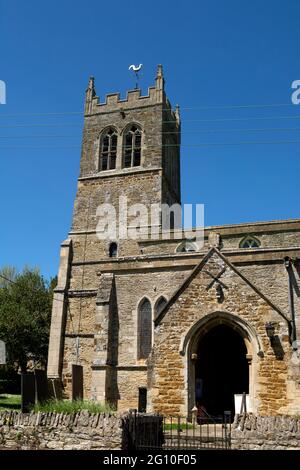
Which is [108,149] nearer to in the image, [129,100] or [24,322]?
[129,100]

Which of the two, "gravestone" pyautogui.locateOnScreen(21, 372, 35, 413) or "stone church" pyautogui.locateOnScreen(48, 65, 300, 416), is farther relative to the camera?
"stone church" pyautogui.locateOnScreen(48, 65, 300, 416)

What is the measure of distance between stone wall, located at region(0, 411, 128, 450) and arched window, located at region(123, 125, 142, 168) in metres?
25.6

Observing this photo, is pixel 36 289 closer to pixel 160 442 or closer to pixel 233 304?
pixel 233 304

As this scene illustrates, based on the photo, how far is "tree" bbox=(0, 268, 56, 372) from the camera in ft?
125

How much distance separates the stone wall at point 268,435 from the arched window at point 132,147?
2653 cm

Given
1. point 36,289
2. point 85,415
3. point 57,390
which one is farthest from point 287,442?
point 36,289

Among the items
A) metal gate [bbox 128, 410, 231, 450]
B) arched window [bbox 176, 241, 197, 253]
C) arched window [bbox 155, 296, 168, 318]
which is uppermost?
arched window [bbox 176, 241, 197, 253]

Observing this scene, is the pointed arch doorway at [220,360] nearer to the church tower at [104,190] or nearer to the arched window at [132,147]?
the church tower at [104,190]

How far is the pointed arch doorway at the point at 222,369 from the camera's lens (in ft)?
65.8

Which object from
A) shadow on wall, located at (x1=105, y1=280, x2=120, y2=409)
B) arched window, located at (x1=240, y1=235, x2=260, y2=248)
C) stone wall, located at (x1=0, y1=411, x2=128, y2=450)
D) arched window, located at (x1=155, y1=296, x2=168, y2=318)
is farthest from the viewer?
arched window, located at (x1=240, y1=235, x2=260, y2=248)

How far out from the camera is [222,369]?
70.0ft

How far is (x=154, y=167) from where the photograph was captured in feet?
113

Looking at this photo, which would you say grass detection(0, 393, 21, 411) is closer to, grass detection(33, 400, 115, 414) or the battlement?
grass detection(33, 400, 115, 414)

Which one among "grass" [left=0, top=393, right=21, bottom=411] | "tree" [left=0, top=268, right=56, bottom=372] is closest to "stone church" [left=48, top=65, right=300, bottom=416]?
"grass" [left=0, top=393, right=21, bottom=411]
